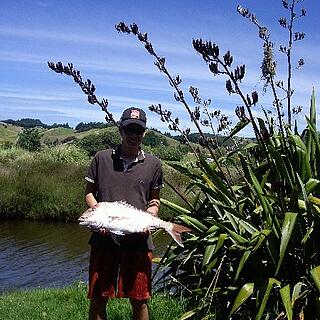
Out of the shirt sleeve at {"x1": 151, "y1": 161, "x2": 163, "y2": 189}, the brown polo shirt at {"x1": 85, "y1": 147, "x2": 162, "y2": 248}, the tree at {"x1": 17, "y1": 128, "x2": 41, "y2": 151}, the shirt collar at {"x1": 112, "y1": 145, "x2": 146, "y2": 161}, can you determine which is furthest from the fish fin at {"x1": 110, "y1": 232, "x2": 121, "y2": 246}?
the tree at {"x1": 17, "y1": 128, "x2": 41, "y2": 151}

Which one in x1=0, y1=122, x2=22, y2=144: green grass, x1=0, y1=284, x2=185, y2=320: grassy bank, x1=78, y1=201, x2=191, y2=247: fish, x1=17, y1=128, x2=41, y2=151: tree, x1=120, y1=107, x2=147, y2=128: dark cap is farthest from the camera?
x1=0, y1=122, x2=22, y2=144: green grass

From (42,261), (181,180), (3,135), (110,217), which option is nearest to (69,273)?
(42,261)

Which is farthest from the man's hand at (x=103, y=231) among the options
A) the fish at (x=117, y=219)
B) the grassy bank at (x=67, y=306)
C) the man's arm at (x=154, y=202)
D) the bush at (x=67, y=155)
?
the bush at (x=67, y=155)

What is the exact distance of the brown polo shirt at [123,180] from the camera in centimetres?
454

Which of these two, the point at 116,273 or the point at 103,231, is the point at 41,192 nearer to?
the point at 116,273

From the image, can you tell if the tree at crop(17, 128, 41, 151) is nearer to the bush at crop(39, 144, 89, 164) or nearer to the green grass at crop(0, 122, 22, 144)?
the bush at crop(39, 144, 89, 164)

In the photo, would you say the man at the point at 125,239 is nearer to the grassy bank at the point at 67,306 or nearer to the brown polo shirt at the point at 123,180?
the brown polo shirt at the point at 123,180

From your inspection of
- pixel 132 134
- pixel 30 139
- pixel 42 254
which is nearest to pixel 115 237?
pixel 132 134

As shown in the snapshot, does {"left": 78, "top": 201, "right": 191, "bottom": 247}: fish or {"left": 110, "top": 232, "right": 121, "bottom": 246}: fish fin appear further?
{"left": 110, "top": 232, "right": 121, "bottom": 246}: fish fin

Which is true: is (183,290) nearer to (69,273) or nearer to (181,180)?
(69,273)

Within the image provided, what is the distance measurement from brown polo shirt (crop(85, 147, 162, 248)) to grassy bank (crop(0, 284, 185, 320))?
4.28 feet

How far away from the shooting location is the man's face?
4.58 m

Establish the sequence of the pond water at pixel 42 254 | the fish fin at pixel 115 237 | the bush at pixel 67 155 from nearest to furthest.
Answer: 1. the fish fin at pixel 115 237
2. the pond water at pixel 42 254
3. the bush at pixel 67 155

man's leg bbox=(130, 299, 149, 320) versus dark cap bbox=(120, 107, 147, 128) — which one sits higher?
dark cap bbox=(120, 107, 147, 128)
